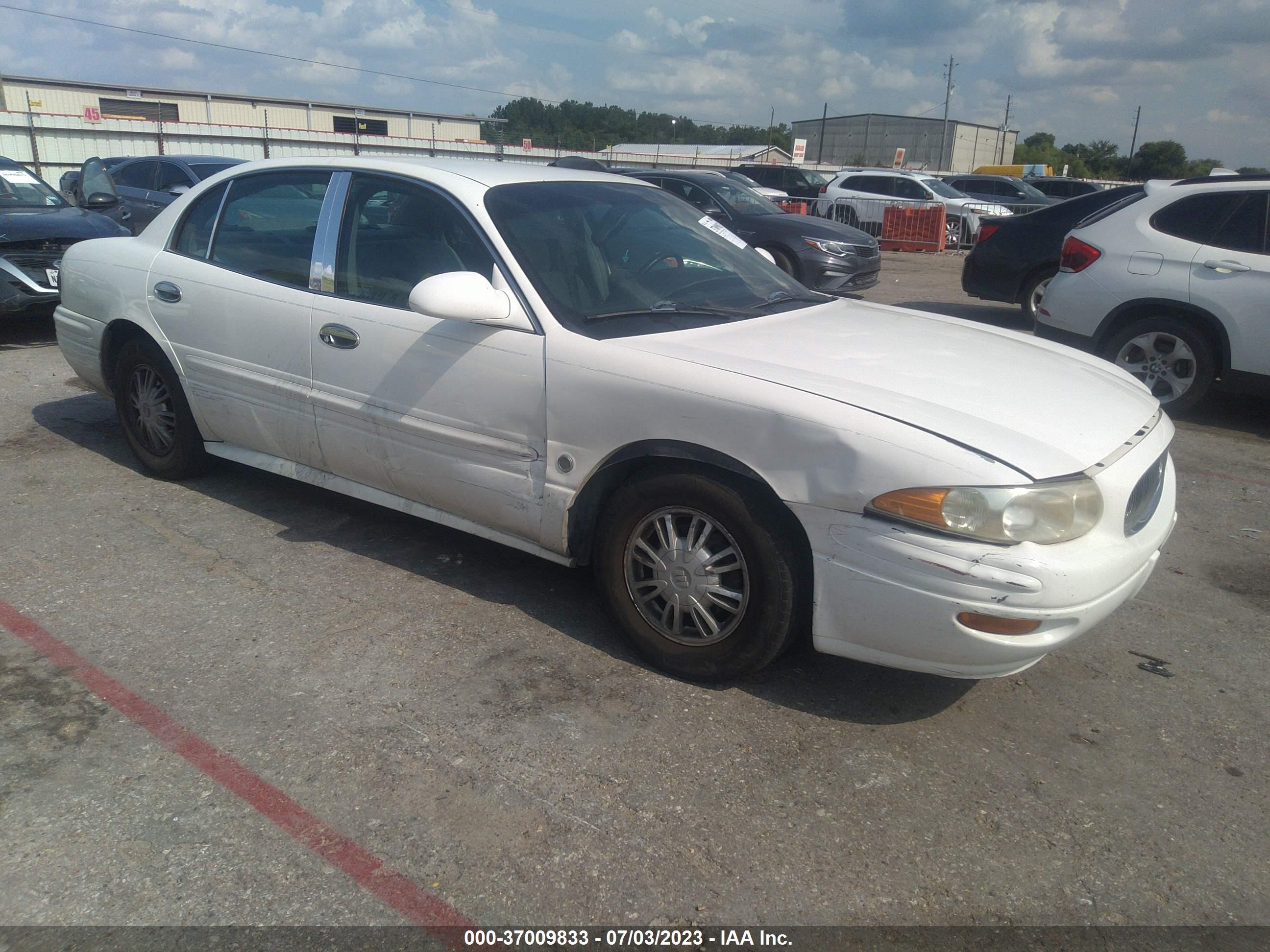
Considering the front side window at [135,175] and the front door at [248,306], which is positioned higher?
the front side window at [135,175]

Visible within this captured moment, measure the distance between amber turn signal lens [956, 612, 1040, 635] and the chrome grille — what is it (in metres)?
0.53

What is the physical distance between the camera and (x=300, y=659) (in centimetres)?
344

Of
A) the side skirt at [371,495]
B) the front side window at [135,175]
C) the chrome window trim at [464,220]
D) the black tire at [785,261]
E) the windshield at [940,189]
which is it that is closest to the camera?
the chrome window trim at [464,220]

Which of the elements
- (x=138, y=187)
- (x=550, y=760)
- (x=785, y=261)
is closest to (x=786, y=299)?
(x=550, y=760)

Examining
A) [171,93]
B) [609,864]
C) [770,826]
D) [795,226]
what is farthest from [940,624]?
[171,93]

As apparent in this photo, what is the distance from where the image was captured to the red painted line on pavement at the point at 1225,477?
226 inches

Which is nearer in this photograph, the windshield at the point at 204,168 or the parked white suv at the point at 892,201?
the windshield at the point at 204,168

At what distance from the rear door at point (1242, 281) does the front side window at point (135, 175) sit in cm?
1315

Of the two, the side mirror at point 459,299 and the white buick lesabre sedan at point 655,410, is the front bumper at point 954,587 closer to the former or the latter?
the white buick lesabre sedan at point 655,410

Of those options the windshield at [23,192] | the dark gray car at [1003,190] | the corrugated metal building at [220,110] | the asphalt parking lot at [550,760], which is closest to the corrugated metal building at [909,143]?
the corrugated metal building at [220,110]

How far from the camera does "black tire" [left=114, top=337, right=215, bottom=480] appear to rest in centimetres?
488

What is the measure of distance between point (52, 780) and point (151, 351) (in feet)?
8.97

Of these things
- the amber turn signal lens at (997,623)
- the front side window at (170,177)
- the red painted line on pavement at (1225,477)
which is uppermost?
the front side window at (170,177)

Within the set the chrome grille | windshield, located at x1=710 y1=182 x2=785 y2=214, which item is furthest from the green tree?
the chrome grille
